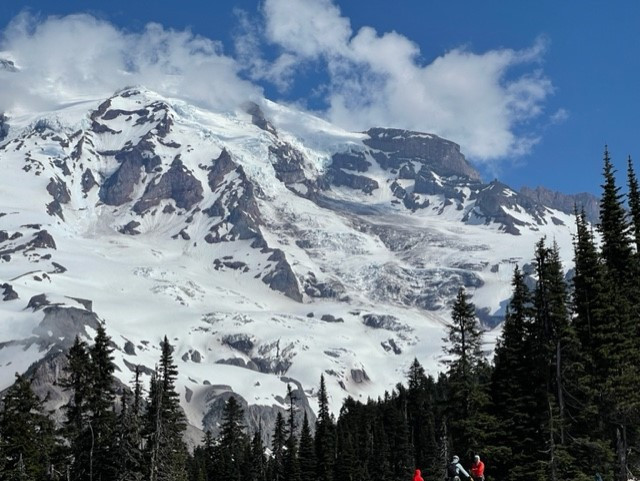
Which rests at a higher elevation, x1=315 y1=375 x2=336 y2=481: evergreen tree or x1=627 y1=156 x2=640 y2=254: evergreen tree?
x1=627 y1=156 x2=640 y2=254: evergreen tree

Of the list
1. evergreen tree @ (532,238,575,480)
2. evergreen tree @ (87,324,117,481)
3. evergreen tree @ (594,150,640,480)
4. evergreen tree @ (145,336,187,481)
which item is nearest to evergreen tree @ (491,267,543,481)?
evergreen tree @ (532,238,575,480)

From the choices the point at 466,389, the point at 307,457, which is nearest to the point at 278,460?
the point at 307,457

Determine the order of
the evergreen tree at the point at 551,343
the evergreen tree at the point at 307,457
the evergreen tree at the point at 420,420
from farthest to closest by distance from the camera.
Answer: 1. the evergreen tree at the point at 420,420
2. the evergreen tree at the point at 307,457
3. the evergreen tree at the point at 551,343

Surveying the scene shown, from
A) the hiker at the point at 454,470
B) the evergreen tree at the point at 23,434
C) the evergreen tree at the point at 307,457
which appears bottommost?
the hiker at the point at 454,470

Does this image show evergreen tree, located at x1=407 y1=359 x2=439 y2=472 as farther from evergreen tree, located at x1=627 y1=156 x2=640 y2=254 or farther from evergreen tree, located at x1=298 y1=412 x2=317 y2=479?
evergreen tree, located at x1=627 y1=156 x2=640 y2=254

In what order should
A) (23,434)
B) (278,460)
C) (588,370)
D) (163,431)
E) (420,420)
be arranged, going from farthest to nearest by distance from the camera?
(420,420)
(278,460)
(23,434)
(163,431)
(588,370)

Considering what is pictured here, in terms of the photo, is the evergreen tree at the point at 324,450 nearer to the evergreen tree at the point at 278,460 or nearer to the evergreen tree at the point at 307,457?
the evergreen tree at the point at 307,457

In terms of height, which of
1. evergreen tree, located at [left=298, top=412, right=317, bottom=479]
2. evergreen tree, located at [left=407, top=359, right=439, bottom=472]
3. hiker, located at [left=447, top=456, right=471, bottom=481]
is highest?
evergreen tree, located at [left=407, top=359, right=439, bottom=472]

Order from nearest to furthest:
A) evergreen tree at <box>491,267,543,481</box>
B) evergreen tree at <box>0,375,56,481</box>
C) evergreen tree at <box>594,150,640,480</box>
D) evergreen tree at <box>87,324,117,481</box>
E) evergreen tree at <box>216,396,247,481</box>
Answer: evergreen tree at <box>594,150,640,480</box>
evergreen tree at <box>491,267,543,481</box>
evergreen tree at <box>0,375,56,481</box>
evergreen tree at <box>87,324,117,481</box>
evergreen tree at <box>216,396,247,481</box>

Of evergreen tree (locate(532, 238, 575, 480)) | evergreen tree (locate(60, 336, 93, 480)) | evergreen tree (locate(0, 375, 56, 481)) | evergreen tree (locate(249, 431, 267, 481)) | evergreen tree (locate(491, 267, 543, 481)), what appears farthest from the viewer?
evergreen tree (locate(249, 431, 267, 481))

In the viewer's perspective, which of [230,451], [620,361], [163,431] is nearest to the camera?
[620,361]

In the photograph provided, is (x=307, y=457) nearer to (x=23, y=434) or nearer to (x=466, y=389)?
(x=23, y=434)

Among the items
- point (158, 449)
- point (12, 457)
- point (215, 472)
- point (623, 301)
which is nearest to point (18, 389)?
point (12, 457)

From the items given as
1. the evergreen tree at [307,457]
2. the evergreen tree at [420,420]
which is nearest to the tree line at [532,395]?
the evergreen tree at [307,457]
